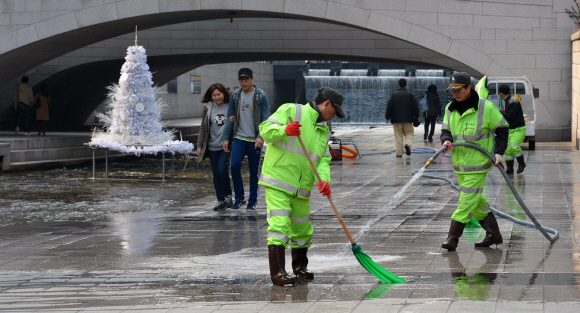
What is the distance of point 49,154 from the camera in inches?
652

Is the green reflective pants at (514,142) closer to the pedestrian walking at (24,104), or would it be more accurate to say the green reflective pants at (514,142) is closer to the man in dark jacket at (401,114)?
the man in dark jacket at (401,114)

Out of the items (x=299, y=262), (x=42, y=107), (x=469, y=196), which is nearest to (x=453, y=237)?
(x=469, y=196)

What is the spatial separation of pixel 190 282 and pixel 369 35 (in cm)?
2121

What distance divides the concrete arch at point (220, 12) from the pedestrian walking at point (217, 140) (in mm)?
9813

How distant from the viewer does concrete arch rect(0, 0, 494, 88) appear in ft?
62.9

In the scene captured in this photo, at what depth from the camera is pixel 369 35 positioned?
25750mm

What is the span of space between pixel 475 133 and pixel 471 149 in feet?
0.50

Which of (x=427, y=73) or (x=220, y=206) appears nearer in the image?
(x=220, y=206)

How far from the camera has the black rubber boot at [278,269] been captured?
17.2 ft

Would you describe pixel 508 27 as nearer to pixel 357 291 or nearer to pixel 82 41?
pixel 82 41

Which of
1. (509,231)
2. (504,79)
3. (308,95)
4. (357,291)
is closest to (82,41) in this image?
(504,79)

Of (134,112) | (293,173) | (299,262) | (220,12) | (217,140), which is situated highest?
(220,12)

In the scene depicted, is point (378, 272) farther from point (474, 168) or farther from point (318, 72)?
point (318, 72)

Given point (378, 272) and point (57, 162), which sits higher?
point (57, 162)
